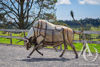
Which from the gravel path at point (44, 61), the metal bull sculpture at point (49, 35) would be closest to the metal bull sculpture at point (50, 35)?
the metal bull sculpture at point (49, 35)

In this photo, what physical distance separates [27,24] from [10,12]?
222cm

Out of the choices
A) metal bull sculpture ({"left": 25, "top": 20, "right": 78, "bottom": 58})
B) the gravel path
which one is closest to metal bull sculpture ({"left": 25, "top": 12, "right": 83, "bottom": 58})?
metal bull sculpture ({"left": 25, "top": 20, "right": 78, "bottom": 58})

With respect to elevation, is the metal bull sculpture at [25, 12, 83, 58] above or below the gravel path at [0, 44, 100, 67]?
above

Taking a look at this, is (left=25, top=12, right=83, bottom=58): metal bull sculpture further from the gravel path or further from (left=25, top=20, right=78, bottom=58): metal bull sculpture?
the gravel path

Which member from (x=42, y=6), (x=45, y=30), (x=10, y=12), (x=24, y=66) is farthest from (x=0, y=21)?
(x=24, y=66)

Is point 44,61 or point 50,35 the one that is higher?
point 50,35

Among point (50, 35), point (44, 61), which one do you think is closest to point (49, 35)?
point (50, 35)

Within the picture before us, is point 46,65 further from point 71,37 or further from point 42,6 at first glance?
point 42,6

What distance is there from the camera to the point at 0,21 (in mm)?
22297

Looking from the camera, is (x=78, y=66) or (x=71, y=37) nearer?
(x=78, y=66)

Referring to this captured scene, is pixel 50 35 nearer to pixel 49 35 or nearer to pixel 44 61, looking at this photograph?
pixel 49 35

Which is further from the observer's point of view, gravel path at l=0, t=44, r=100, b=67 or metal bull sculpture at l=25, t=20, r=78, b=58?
metal bull sculpture at l=25, t=20, r=78, b=58

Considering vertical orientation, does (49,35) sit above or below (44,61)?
above

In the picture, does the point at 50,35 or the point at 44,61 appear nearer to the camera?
the point at 44,61
